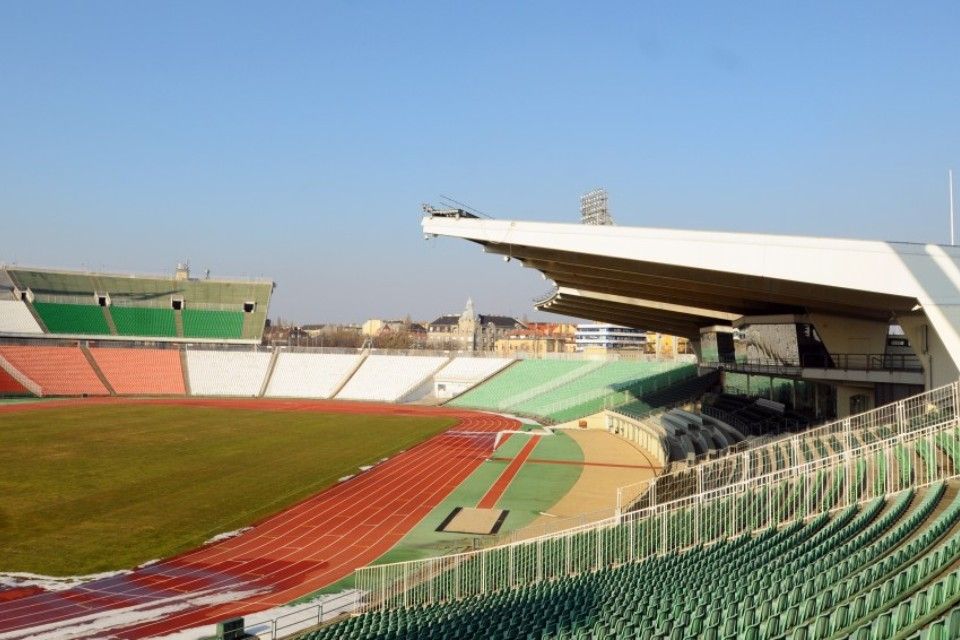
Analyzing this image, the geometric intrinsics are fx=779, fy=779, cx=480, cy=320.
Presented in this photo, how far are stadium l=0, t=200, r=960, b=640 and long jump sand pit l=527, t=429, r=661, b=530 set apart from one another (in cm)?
22

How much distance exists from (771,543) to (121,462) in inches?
1067

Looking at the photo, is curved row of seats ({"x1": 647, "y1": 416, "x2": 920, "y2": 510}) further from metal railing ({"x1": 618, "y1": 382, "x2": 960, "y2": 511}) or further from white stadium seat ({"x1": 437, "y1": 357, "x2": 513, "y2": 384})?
white stadium seat ({"x1": 437, "y1": 357, "x2": 513, "y2": 384})

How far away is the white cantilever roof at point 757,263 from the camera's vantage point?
15555 millimetres

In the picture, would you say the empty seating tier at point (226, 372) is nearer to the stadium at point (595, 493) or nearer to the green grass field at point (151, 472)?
the green grass field at point (151, 472)

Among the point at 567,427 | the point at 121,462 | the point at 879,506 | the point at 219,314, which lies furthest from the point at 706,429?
the point at 219,314

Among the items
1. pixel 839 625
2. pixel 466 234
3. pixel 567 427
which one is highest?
pixel 466 234

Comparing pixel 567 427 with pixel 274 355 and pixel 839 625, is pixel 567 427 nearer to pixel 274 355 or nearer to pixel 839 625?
pixel 274 355

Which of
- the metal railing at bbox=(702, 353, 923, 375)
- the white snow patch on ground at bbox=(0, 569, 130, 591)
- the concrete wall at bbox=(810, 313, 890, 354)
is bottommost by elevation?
the white snow patch on ground at bbox=(0, 569, 130, 591)

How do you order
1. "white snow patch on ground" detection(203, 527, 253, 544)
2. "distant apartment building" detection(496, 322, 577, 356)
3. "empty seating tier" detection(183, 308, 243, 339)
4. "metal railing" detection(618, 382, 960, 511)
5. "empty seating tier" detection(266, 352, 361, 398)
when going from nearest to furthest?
"metal railing" detection(618, 382, 960, 511) → "white snow patch on ground" detection(203, 527, 253, 544) → "empty seating tier" detection(266, 352, 361, 398) → "empty seating tier" detection(183, 308, 243, 339) → "distant apartment building" detection(496, 322, 577, 356)

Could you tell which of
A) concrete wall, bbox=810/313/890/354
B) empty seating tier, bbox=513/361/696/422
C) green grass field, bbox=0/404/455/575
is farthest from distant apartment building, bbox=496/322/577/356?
concrete wall, bbox=810/313/890/354

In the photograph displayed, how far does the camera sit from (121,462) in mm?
31625

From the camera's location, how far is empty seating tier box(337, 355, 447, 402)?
67.5 m

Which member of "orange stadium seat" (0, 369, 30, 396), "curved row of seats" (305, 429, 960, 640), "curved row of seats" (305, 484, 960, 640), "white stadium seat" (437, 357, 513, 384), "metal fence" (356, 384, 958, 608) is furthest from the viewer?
"white stadium seat" (437, 357, 513, 384)

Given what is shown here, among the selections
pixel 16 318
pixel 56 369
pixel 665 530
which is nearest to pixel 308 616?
pixel 665 530
